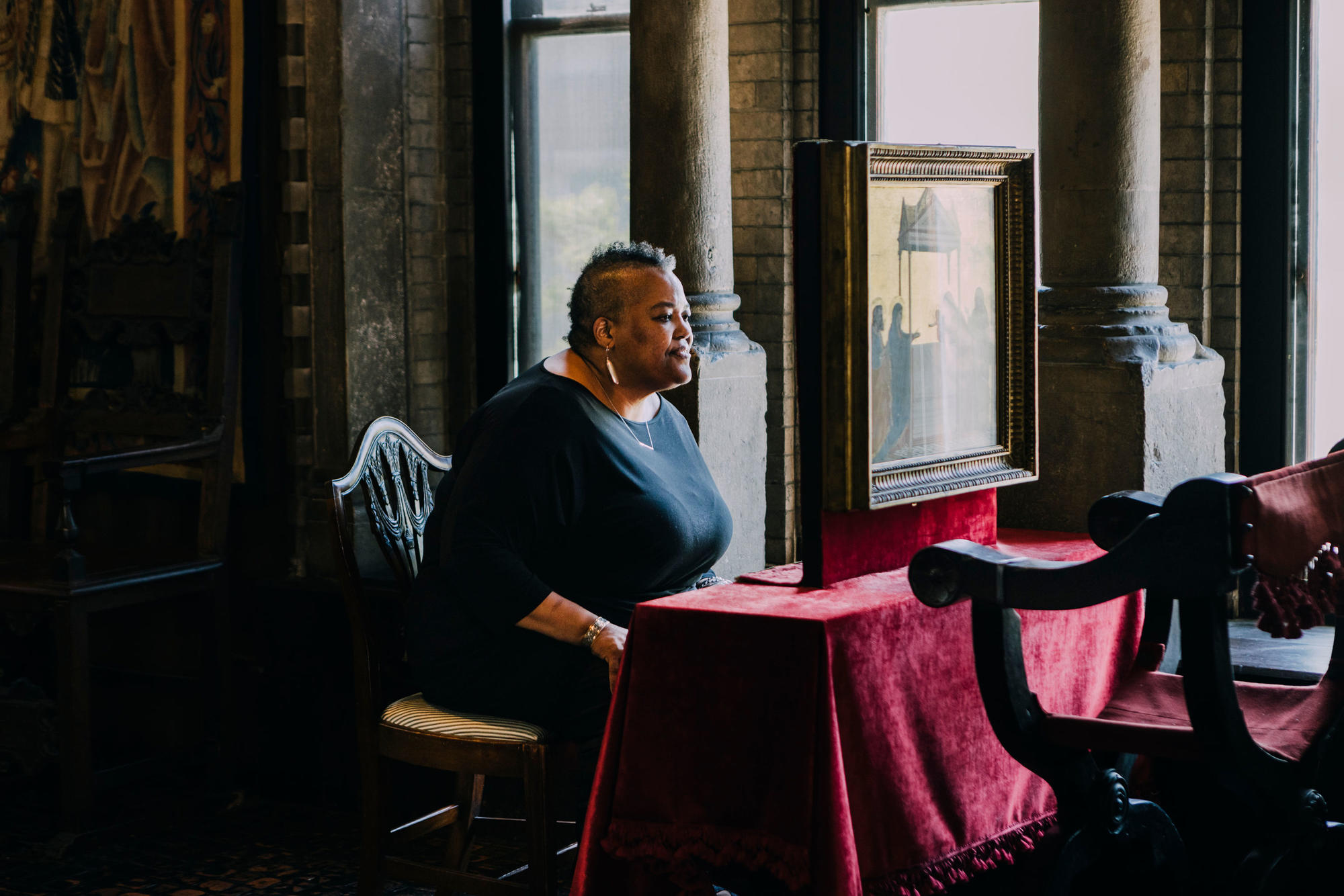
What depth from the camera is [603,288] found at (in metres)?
2.83

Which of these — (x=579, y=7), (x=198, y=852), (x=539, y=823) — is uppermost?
(x=579, y=7)

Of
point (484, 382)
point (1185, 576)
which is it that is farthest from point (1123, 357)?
point (484, 382)

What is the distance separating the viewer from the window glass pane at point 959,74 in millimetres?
4137

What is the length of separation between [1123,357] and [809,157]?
1.40 meters

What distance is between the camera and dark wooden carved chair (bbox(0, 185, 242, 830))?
3922 mm

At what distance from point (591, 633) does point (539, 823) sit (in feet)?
1.18

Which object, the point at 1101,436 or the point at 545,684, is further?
the point at 1101,436

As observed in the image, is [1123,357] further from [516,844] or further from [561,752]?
[516,844]

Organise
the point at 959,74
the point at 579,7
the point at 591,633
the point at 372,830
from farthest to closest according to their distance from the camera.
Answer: the point at 579,7, the point at 959,74, the point at 372,830, the point at 591,633

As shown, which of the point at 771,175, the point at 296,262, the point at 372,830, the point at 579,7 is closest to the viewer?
the point at 372,830

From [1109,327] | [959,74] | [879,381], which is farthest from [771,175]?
[879,381]

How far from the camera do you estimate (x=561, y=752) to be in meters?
2.75

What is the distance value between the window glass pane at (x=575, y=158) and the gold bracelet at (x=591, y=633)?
86.0 inches

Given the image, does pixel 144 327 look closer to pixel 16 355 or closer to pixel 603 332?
pixel 16 355
